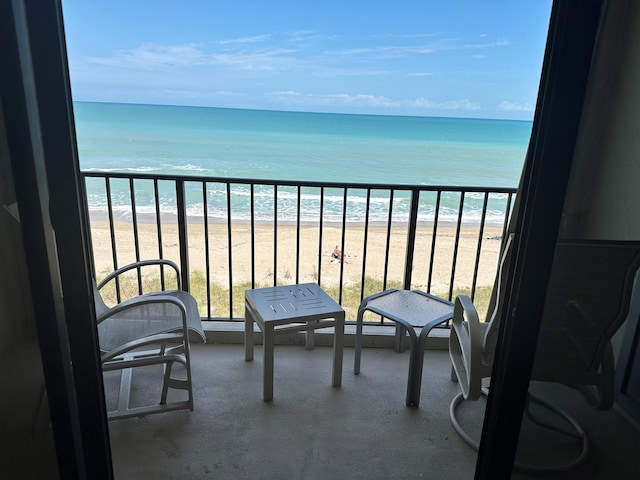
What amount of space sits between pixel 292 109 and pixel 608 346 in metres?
18.1

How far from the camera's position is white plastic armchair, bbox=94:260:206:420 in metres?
2.00

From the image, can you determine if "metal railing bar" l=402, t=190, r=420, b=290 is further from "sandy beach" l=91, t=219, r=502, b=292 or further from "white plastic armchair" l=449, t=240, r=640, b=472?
"sandy beach" l=91, t=219, r=502, b=292

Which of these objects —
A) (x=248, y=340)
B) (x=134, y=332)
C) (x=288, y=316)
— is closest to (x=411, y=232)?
(x=288, y=316)

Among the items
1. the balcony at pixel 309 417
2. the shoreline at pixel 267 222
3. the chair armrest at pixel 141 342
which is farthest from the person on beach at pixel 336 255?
the chair armrest at pixel 141 342

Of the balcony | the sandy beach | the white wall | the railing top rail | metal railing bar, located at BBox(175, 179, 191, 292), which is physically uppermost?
the white wall

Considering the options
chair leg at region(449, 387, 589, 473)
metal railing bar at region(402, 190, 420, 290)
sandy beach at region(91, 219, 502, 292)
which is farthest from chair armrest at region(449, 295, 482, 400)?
sandy beach at region(91, 219, 502, 292)

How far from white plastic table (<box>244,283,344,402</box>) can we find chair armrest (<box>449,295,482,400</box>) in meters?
0.60

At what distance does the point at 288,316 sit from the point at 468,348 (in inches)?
35.1

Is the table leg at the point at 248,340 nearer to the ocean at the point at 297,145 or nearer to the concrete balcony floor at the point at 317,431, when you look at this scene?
the concrete balcony floor at the point at 317,431

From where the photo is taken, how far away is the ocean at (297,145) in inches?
605

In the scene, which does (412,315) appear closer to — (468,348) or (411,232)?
(468,348)

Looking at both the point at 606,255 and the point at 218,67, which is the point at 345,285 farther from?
the point at 218,67

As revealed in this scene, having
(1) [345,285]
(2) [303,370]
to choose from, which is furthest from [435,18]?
(2) [303,370]

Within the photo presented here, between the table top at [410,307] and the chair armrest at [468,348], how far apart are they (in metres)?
0.17
